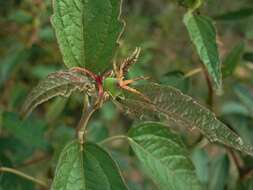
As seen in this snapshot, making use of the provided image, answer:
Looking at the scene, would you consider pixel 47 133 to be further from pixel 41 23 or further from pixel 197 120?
pixel 197 120

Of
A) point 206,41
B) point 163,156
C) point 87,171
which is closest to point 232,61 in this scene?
point 206,41

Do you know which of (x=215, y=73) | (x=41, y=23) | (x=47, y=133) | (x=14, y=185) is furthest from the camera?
(x=41, y=23)

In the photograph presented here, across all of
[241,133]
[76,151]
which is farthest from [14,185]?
[241,133]

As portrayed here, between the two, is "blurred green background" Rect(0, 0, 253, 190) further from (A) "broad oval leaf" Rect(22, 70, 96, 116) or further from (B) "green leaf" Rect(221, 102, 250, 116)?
(A) "broad oval leaf" Rect(22, 70, 96, 116)

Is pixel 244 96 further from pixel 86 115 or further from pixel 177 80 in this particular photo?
pixel 86 115

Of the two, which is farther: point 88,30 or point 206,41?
point 206,41

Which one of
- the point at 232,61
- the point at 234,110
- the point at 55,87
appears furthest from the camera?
the point at 234,110

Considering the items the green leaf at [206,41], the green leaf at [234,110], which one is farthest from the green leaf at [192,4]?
the green leaf at [234,110]
